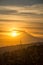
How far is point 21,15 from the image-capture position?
1.55m

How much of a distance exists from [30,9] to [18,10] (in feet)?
0.27

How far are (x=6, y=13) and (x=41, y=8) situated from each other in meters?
0.25

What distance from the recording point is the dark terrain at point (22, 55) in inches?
59.4

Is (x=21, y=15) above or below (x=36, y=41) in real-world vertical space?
above

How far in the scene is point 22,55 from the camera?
59.9 inches

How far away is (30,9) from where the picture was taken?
1.55m

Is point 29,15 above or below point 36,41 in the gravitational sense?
above

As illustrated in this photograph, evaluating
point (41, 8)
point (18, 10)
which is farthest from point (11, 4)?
point (41, 8)

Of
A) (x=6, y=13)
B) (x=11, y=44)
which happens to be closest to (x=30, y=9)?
(x=6, y=13)

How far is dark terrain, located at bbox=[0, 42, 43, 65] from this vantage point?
1.51 metres

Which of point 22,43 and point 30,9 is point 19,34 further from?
point 30,9
